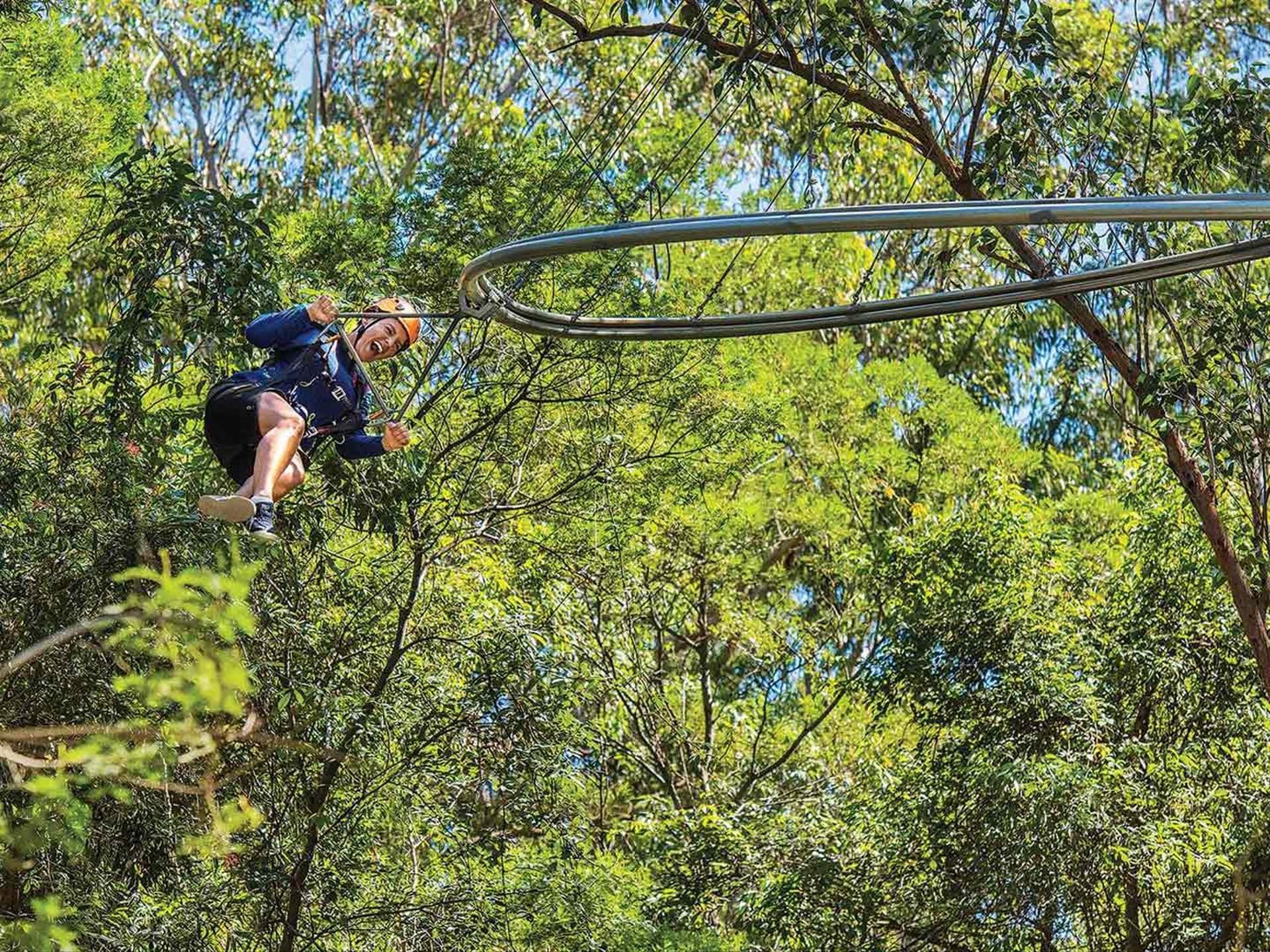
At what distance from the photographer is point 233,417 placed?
4934 mm

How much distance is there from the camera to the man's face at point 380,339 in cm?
523

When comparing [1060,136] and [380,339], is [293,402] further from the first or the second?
[1060,136]

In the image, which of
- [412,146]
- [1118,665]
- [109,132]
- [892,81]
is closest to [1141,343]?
[892,81]

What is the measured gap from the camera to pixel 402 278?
7168 mm

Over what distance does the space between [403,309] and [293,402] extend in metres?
0.42

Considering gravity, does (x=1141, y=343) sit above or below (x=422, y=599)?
above

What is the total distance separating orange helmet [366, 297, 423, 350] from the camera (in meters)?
5.06

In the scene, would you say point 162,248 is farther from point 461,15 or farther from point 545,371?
point 461,15

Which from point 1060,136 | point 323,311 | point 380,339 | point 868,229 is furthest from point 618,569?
point 868,229

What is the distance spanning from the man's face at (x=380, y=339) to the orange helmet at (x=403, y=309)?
1 centimetres

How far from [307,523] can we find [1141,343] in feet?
10.8

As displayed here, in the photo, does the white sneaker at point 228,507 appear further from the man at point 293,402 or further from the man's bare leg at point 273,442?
the man's bare leg at point 273,442

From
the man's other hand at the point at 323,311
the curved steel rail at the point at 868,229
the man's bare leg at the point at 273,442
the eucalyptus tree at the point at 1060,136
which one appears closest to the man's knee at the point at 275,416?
the man's bare leg at the point at 273,442

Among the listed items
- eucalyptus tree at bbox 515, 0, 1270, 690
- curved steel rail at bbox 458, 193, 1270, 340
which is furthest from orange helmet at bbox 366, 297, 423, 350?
eucalyptus tree at bbox 515, 0, 1270, 690
